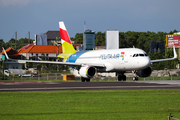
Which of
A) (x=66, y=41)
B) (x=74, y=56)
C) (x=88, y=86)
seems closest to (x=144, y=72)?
(x=74, y=56)

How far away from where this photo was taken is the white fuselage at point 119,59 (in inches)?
1389

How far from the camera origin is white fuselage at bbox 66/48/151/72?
3528cm

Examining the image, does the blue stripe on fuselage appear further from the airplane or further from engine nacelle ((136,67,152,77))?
engine nacelle ((136,67,152,77))

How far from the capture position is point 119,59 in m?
37.2

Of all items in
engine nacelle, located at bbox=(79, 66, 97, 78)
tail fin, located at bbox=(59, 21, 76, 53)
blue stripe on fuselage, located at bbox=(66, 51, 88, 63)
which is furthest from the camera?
tail fin, located at bbox=(59, 21, 76, 53)

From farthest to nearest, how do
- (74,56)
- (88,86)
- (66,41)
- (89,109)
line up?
(66,41)
(74,56)
(88,86)
(89,109)

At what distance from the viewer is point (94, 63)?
1630 inches

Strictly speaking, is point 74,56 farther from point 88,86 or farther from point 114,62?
point 88,86

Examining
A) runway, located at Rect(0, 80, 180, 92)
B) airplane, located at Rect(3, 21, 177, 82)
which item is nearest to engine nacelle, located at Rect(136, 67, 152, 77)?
airplane, located at Rect(3, 21, 177, 82)

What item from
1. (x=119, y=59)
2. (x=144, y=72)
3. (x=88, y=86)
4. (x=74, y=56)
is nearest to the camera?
(x=88, y=86)

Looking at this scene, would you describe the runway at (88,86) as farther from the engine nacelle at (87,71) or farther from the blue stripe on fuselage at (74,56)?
the blue stripe on fuselage at (74,56)

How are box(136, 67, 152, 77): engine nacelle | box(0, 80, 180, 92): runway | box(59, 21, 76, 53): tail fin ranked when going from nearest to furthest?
1. box(0, 80, 180, 92): runway
2. box(136, 67, 152, 77): engine nacelle
3. box(59, 21, 76, 53): tail fin

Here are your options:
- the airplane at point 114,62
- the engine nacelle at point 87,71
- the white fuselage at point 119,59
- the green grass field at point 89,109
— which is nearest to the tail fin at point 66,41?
the airplane at point 114,62

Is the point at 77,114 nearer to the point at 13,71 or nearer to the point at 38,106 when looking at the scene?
the point at 38,106
